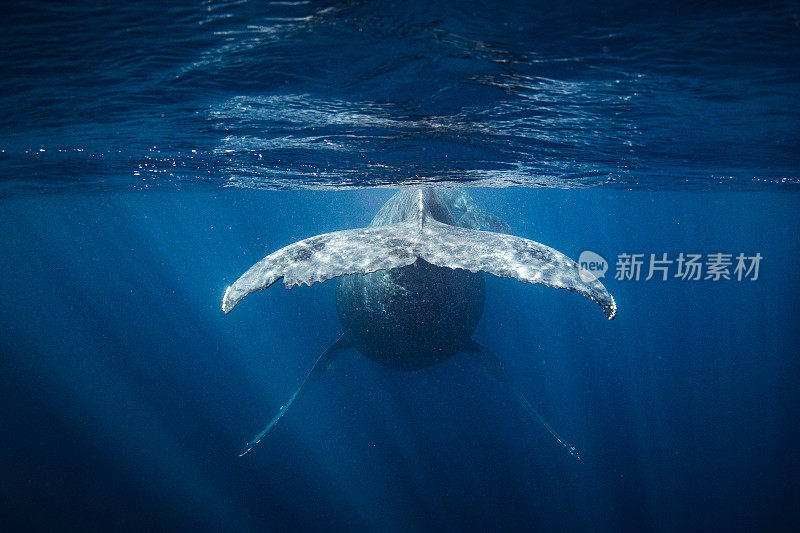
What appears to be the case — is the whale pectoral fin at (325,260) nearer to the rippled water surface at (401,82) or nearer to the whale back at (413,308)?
the whale back at (413,308)

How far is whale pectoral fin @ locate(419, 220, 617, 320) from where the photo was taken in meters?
4.91

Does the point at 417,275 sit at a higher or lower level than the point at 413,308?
higher

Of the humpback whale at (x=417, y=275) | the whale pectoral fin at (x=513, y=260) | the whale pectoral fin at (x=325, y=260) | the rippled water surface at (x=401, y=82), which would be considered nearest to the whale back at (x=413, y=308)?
the humpback whale at (x=417, y=275)

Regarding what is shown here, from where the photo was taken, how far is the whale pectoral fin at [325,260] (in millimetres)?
5211

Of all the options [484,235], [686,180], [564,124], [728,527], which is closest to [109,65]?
[484,235]

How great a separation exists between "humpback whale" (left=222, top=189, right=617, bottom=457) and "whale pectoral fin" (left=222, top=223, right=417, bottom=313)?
0.02m

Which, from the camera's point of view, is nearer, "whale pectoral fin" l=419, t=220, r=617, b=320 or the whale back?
"whale pectoral fin" l=419, t=220, r=617, b=320

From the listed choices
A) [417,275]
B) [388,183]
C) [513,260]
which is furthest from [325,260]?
[388,183]

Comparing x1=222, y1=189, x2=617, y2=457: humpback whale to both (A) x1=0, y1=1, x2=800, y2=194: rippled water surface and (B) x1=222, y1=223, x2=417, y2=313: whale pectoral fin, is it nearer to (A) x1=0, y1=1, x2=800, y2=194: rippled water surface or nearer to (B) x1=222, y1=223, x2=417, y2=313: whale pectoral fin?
(B) x1=222, y1=223, x2=417, y2=313: whale pectoral fin


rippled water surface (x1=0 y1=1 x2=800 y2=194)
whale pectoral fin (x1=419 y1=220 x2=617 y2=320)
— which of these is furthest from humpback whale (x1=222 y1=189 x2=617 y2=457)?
rippled water surface (x1=0 y1=1 x2=800 y2=194)

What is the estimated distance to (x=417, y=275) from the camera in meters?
8.89

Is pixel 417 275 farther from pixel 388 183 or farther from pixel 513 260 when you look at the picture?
pixel 388 183

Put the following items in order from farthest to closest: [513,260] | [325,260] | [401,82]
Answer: [401,82]
[325,260]
[513,260]

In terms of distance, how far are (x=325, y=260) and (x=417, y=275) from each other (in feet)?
12.1
